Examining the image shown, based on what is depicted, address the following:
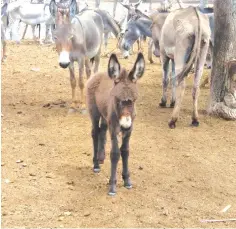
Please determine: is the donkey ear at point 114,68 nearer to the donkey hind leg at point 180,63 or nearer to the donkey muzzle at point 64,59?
the donkey muzzle at point 64,59

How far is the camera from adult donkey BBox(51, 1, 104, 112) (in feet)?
26.1

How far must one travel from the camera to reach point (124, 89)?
4.93 metres

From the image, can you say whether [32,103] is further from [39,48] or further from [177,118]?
[39,48]

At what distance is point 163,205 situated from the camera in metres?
5.13

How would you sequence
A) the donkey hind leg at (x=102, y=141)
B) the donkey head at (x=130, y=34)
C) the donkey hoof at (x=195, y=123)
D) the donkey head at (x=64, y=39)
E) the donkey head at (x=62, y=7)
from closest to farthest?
1. the donkey hind leg at (x=102, y=141)
2. the donkey head at (x=64, y=39)
3. the donkey head at (x=62, y=7)
4. the donkey hoof at (x=195, y=123)
5. the donkey head at (x=130, y=34)

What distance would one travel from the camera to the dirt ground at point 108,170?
489 cm

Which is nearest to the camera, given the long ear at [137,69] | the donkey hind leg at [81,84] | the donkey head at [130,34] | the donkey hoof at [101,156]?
the long ear at [137,69]

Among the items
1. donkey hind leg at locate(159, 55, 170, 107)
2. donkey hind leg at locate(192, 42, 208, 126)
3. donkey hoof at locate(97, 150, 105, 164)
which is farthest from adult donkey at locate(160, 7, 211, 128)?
donkey hoof at locate(97, 150, 105, 164)

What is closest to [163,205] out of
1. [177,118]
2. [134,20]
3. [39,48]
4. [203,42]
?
[177,118]

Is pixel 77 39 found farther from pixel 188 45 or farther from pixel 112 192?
pixel 112 192

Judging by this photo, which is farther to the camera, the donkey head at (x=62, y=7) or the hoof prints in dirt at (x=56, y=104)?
the hoof prints in dirt at (x=56, y=104)

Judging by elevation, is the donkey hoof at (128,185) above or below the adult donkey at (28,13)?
above

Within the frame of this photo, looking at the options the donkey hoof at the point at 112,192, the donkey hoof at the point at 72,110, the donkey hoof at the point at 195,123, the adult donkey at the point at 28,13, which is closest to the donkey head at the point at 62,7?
the donkey hoof at the point at 72,110

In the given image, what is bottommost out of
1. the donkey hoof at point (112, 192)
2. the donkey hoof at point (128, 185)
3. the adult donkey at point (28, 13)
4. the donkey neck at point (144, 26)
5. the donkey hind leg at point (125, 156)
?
the adult donkey at point (28, 13)
